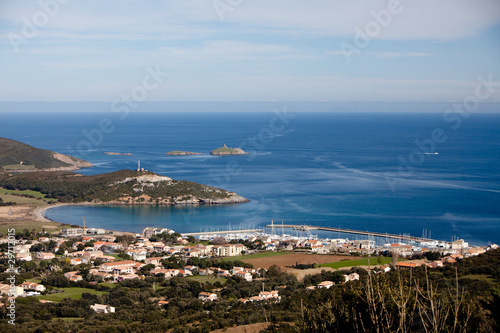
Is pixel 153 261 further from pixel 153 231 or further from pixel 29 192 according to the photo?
pixel 29 192

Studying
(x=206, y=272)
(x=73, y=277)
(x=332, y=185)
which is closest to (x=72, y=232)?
(x=73, y=277)

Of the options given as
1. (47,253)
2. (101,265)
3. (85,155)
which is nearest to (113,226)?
(47,253)

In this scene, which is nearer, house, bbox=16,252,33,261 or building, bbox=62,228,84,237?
house, bbox=16,252,33,261

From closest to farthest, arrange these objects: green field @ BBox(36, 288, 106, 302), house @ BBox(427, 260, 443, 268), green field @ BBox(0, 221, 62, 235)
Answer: green field @ BBox(36, 288, 106, 302), house @ BBox(427, 260, 443, 268), green field @ BBox(0, 221, 62, 235)

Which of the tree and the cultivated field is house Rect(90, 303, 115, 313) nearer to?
the cultivated field

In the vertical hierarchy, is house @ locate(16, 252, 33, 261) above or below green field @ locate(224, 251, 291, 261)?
above

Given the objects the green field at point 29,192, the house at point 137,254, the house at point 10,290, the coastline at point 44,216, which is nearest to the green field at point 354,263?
the house at point 137,254

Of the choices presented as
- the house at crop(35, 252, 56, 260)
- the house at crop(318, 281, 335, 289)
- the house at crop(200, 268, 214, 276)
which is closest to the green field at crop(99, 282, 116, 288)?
the house at crop(200, 268, 214, 276)

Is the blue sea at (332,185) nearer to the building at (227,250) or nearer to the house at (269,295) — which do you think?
the building at (227,250)
